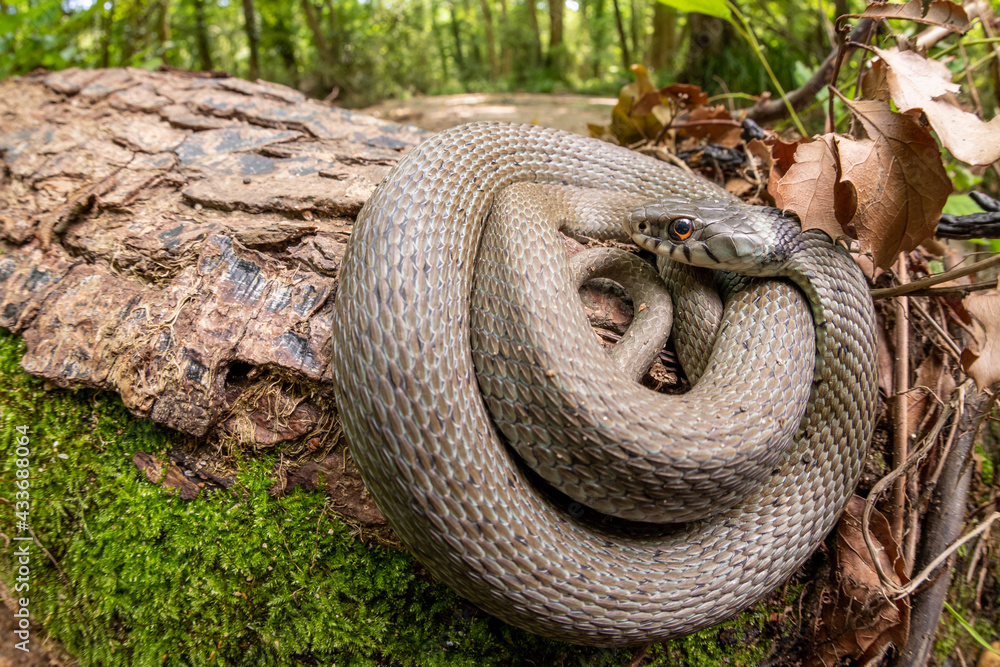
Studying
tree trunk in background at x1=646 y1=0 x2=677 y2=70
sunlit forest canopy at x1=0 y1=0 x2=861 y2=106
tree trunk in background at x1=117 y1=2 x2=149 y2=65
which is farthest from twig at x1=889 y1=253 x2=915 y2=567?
tree trunk in background at x1=646 y1=0 x2=677 y2=70

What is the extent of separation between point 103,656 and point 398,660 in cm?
154

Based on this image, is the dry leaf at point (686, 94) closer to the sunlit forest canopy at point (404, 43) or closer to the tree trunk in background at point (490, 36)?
the sunlit forest canopy at point (404, 43)

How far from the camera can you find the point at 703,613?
2.25 metres

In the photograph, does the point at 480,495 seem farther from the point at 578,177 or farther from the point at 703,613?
the point at 578,177

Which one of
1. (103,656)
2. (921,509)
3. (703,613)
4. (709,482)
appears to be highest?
(709,482)

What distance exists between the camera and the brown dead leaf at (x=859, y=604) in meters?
2.57

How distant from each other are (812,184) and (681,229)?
2.20ft

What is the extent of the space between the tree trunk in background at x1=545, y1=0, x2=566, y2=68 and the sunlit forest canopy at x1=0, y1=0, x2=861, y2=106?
51 millimetres

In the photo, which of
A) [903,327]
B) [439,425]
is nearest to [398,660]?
[439,425]

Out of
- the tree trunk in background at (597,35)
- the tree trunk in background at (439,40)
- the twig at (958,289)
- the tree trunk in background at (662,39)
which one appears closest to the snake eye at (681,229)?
the twig at (958,289)

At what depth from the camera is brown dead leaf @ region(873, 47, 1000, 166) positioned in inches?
94.5

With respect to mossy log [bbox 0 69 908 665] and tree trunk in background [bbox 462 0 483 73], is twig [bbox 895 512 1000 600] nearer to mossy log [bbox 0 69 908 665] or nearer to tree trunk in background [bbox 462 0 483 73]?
mossy log [bbox 0 69 908 665]

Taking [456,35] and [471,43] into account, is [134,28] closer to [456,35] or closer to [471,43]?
[456,35]

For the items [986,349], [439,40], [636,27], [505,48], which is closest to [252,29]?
[439,40]
